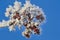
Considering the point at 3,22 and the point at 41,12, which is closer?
the point at 41,12

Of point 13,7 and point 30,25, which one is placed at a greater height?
point 13,7

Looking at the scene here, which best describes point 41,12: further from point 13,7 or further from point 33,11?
point 13,7

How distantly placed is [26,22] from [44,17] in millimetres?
130

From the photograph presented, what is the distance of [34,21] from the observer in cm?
184

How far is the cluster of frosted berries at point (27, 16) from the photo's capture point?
1.82 m

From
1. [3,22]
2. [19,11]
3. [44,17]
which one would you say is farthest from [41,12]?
[3,22]

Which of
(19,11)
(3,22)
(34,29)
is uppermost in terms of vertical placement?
(3,22)

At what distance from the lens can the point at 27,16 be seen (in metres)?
1.85

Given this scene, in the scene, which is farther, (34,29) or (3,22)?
(3,22)

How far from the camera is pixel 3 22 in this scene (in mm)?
2299

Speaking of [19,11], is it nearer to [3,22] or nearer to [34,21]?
[34,21]

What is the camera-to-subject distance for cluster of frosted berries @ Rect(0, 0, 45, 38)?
1.82m

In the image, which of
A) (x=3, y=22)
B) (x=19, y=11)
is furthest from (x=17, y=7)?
(x=3, y=22)

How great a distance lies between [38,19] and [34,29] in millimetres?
70
